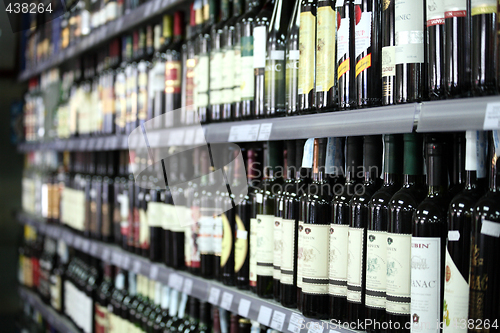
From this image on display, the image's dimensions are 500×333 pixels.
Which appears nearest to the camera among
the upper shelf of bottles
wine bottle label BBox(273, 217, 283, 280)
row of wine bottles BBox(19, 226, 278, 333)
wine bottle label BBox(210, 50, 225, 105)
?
the upper shelf of bottles

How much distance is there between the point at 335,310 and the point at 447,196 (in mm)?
421

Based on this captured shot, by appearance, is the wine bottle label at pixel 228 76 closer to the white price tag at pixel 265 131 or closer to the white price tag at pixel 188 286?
the white price tag at pixel 265 131

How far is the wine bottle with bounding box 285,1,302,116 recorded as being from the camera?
1451 millimetres

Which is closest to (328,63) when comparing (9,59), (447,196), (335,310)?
(447,196)

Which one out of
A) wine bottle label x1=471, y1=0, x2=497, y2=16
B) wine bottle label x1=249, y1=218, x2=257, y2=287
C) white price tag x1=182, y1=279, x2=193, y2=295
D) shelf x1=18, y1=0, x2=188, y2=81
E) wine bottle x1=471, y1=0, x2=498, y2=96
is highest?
shelf x1=18, y1=0, x2=188, y2=81

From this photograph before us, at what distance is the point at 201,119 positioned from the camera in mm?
1860

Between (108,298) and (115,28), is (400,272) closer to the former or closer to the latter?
(115,28)

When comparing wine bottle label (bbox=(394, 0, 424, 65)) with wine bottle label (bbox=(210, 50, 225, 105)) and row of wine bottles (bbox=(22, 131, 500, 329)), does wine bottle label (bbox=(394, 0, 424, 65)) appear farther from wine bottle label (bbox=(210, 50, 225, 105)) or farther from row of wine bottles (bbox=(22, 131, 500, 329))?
wine bottle label (bbox=(210, 50, 225, 105))

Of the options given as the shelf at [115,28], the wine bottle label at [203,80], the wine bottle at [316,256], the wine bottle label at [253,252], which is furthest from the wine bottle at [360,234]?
the shelf at [115,28]

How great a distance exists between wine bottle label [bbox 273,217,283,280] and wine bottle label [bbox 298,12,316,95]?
402 mm

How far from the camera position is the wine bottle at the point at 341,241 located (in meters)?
1.22

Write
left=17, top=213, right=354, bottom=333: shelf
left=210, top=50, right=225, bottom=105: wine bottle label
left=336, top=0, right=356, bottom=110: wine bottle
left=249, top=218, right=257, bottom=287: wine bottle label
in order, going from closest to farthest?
1. left=336, top=0, right=356, bottom=110: wine bottle
2. left=17, top=213, right=354, bottom=333: shelf
3. left=249, top=218, right=257, bottom=287: wine bottle label
4. left=210, top=50, right=225, bottom=105: wine bottle label

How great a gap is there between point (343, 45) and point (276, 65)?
1.12ft

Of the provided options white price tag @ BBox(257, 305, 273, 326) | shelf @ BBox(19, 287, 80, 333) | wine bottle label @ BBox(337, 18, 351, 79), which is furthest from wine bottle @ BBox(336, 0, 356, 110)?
shelf @ BBox(19, 287, 80, 333)
